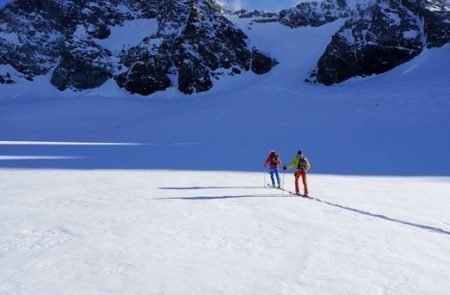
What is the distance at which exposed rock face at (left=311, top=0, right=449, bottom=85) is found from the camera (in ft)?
190

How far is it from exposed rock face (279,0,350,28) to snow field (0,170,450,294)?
3053 inches

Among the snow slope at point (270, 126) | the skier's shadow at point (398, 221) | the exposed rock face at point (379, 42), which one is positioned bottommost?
the skier's shadow at point (398, 221)

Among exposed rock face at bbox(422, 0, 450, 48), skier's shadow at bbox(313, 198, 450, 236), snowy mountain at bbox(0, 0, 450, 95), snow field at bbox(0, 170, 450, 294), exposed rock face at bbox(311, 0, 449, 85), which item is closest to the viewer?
snow field at bbox(0, 170, 450, 294)

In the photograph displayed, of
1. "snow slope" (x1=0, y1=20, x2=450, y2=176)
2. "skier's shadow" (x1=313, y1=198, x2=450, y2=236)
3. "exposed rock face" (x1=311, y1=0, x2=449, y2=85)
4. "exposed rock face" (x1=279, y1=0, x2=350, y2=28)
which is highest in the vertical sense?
"exposed rock face" (x1=279, y1=0, x2=350, y2=28)

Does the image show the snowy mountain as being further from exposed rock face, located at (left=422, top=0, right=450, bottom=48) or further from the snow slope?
the snow slope

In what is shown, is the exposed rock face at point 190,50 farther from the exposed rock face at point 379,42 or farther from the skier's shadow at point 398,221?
the skier's shadow at point 398,221

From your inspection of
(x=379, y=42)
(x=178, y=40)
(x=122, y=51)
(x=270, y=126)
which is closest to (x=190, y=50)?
(x=178, y=40)

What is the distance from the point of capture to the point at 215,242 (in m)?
5.74

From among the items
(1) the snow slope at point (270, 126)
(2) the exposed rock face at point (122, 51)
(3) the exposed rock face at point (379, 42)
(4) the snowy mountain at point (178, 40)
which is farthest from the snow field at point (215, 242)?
(2) the exposed rock face at point (122, 51)

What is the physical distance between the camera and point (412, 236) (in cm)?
654

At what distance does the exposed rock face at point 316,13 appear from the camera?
81062mm

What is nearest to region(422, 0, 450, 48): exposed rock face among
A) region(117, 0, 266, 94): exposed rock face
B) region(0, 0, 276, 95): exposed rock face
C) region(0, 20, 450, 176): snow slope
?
region(0, 20, 450, 176): snow slope

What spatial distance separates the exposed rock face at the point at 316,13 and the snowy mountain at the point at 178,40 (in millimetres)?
221

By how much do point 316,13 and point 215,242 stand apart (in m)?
85.0
